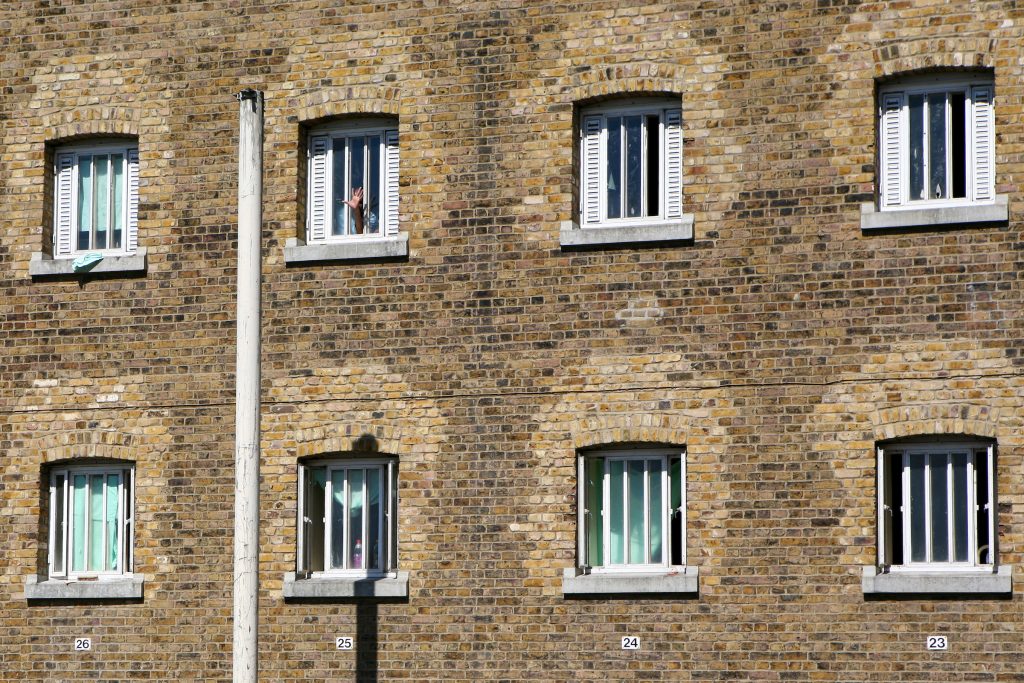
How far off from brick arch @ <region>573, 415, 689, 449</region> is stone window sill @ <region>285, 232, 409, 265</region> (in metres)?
2.66

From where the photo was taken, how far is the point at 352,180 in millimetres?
20109

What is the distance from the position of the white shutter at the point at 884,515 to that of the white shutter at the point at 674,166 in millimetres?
3256

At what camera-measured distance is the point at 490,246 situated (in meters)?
19.3

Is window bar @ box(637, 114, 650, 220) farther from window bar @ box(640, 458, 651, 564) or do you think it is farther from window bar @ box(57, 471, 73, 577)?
window bar @ box(57, 471, 73, 577)

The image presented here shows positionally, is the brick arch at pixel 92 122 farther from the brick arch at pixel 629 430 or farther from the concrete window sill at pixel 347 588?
the brick arch at pixel 629 430

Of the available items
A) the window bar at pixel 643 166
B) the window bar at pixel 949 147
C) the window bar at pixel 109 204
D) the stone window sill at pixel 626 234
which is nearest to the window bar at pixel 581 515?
the stone window sill at pixel 626 234

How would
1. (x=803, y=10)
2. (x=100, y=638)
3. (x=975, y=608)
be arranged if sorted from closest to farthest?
(x=975, y=608), (x=803, y=10), (x=100, y=638)

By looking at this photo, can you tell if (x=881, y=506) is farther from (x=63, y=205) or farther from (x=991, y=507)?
(x=63, y=205)

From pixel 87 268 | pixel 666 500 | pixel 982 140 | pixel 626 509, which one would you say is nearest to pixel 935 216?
pixel 982 140

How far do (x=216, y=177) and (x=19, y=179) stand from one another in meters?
2.32

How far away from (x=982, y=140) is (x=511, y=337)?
198 inches

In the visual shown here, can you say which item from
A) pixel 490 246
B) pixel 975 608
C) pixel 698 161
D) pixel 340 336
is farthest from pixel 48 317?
pixel 975 608

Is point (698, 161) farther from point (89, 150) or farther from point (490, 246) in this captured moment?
point (89, 150)

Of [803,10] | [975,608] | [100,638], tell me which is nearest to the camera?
[975,608]
